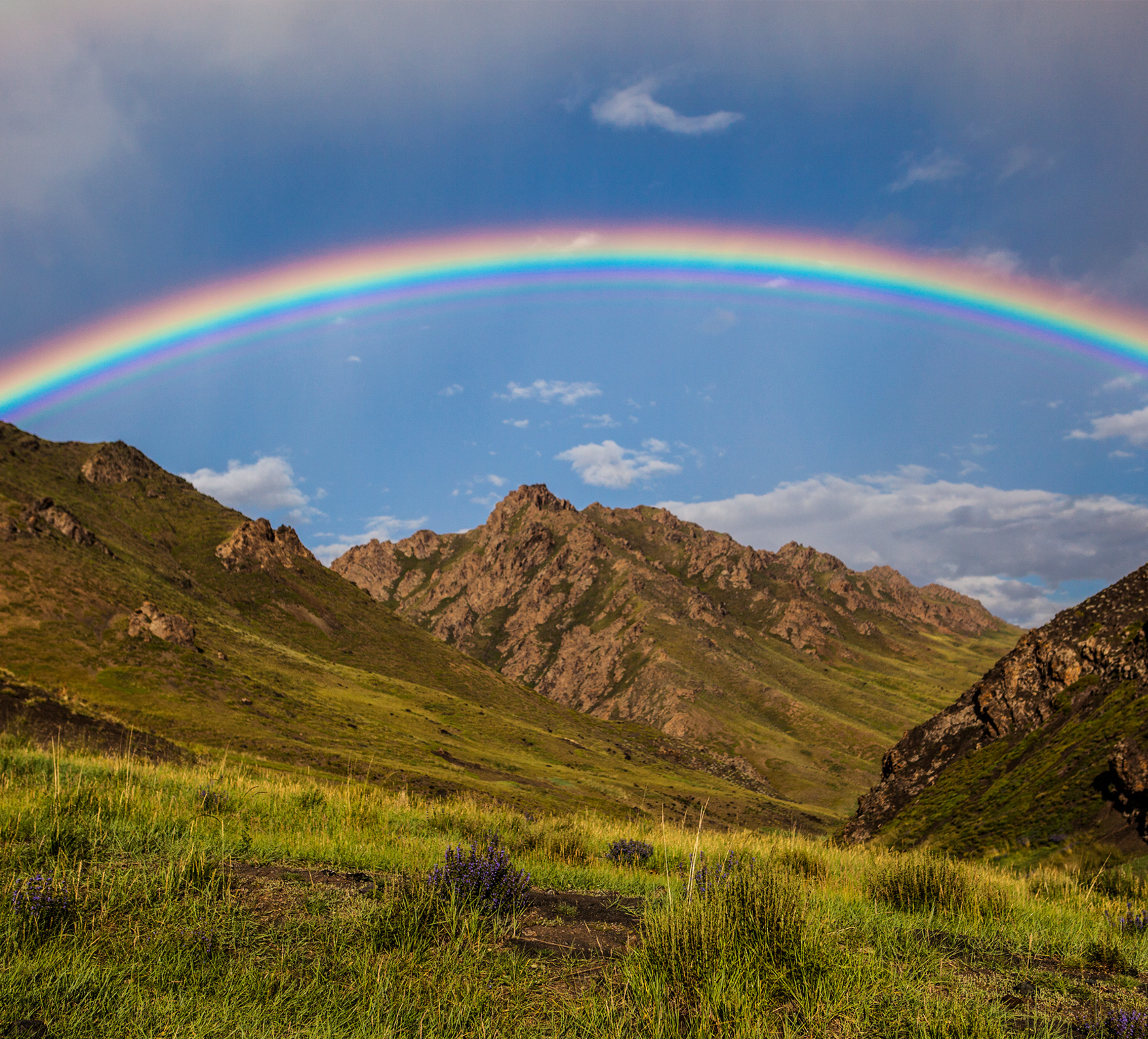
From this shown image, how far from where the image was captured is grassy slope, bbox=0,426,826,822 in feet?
221

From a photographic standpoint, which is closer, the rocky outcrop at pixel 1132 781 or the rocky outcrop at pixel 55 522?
the rocky outcrop at pixel 1132 781

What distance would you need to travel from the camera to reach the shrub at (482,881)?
5.43 meters

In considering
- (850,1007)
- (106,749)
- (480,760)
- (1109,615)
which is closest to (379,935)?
(850,1007)

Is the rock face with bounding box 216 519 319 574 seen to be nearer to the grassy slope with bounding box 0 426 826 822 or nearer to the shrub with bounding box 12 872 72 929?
the grassy slope with bounding box 0 426 826 822

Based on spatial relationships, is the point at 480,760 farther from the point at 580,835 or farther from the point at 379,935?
the point at 379,935

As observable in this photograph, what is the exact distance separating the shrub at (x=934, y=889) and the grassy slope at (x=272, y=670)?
1856 centimetres

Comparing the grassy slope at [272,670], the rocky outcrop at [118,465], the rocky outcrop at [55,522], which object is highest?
the rocky outcrop at [118,465]

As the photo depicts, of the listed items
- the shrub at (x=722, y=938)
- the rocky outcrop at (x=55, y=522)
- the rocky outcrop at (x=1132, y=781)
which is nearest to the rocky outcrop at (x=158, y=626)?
the rocky outcrop at (x=55, y=522)

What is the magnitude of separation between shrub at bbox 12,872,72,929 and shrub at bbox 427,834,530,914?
8.11 ft

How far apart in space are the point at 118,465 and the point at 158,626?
121918mm

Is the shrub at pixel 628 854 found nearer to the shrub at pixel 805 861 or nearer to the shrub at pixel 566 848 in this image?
the shrub at pixel 566 848

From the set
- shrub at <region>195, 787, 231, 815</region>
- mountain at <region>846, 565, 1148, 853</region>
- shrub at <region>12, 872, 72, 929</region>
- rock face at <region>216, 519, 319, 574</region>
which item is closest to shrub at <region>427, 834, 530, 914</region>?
shrub at <region>12, 872, 72, 929</region>

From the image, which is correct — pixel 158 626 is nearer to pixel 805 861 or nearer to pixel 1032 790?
pixel 1032 790

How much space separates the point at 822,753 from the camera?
197 metres
